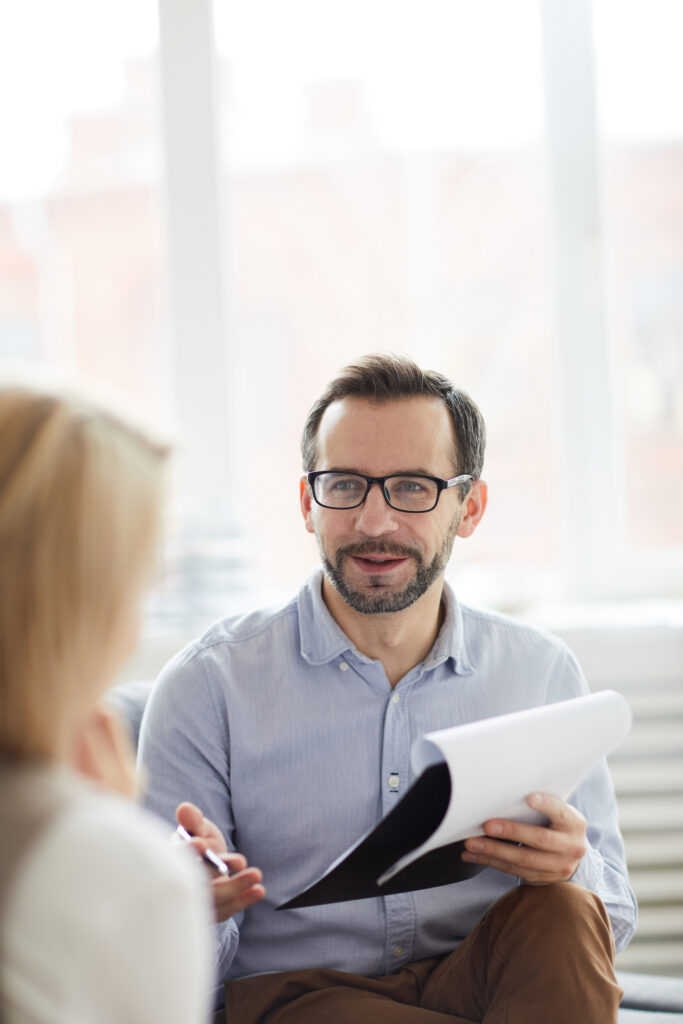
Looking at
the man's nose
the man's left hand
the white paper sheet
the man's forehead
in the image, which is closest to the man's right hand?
the white paper sheet

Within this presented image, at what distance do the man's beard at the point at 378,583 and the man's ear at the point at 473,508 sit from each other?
153mm

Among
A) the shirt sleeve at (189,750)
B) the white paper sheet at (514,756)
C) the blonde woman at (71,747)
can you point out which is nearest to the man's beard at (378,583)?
the shirt sleeve at (189,750)

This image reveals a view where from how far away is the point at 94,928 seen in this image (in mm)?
603

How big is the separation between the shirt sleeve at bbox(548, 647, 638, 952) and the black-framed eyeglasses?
0.35 meters

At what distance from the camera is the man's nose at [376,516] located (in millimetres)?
1479

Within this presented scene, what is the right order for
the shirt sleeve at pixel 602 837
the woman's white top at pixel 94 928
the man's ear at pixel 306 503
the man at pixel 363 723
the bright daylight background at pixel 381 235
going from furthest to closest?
the bright daylight background at pixel 381 235 < the man's ear at pixel 306 503 < the shirt sleeve at pixel 602 837 < the man at pixel 363 723 < the woman's white top at pixel 94 928

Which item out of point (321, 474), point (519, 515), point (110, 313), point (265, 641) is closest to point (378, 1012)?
point (265, 641)

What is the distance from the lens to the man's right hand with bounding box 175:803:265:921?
1064 mm

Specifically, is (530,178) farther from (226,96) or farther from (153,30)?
(153,30)

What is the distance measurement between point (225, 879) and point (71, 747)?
43 cm

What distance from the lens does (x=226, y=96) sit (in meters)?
2.58

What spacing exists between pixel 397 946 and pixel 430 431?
29.0 inches

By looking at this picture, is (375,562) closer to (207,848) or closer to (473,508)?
(473,508)

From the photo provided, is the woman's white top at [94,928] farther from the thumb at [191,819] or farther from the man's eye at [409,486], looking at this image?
the man's eye at [409,486]
